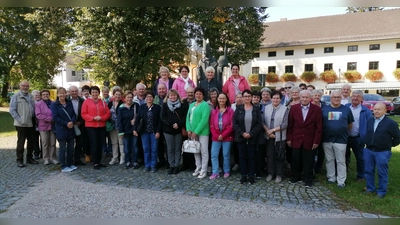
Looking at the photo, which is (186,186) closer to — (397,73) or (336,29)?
(397,73)

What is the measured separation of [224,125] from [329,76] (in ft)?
107

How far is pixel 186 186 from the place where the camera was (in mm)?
5449

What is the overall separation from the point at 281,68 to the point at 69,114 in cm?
3500

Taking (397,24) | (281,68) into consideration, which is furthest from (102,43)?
(397,24)

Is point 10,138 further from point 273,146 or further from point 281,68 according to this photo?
point 281,68

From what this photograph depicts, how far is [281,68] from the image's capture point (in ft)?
125

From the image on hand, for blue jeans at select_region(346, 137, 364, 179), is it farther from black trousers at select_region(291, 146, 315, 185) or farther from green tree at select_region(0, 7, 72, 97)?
green tree at select_region(0, 7, 72, 97)

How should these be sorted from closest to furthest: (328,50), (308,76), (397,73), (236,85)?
(236,85)
(397,73)
(308,76)
(328,50)

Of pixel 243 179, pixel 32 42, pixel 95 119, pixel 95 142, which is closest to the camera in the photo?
pixel 243 179

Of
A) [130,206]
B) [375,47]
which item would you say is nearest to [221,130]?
[130,206]

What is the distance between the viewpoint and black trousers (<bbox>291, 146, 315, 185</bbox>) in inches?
217

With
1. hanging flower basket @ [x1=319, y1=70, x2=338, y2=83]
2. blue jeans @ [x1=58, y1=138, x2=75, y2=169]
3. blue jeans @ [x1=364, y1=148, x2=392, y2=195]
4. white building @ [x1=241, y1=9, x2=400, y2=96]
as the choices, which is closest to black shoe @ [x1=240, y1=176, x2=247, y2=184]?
blue jeans @ [x1=364, y1=148, x2=392, y2=195]

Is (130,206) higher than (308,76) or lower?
lower

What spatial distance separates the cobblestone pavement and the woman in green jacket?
39cm
